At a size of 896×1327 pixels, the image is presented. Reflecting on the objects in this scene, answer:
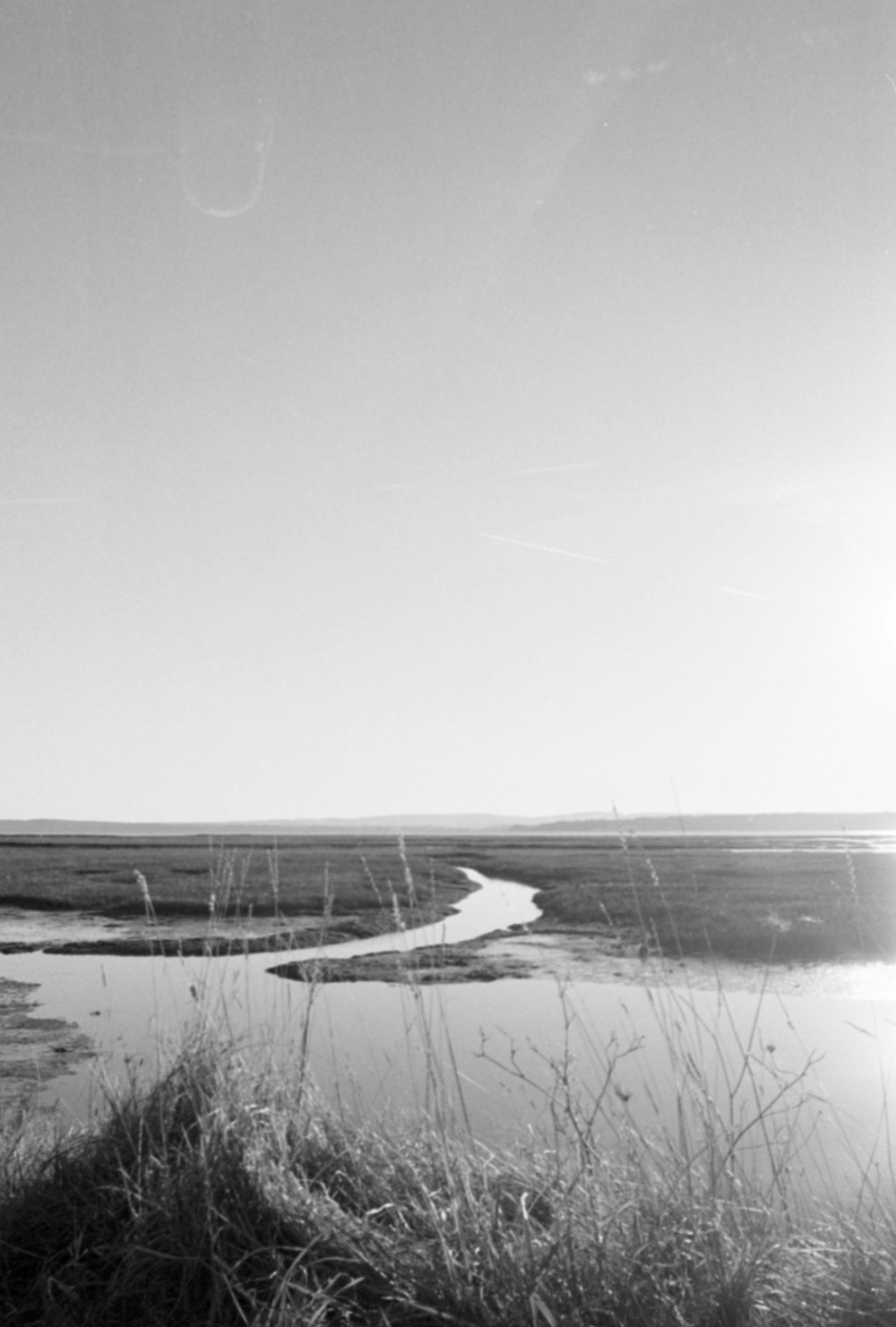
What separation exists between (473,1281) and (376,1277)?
0.40 m

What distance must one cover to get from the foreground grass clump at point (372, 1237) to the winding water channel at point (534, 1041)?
0.41 metres

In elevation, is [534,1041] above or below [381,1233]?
below

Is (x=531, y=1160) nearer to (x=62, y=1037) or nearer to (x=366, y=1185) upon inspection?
(x=366, y=1185)

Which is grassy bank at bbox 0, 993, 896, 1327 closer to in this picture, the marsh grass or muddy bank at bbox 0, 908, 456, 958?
the marsh grass

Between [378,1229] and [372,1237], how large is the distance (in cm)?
25

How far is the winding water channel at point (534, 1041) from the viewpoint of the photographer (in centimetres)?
584

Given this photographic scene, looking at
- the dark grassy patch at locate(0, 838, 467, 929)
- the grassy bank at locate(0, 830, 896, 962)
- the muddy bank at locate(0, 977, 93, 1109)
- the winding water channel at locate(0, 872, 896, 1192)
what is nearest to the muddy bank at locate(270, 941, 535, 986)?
the winding water channel at locate(0, 872, 896, 1192)

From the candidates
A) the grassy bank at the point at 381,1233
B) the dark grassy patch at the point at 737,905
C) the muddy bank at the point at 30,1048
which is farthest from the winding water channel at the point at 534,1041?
the dark grassy patch at the point at 737,905

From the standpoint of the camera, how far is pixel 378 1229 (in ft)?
14.0

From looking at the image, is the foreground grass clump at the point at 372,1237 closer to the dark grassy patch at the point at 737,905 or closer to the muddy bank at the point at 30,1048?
the dark grassy patch at the point at 737,905

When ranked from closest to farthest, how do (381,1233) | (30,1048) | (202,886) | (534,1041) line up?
1. (381,1233)
2. (30,1048)
3. (534,1041)
4. (202,886)

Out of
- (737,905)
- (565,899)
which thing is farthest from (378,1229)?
(565,899)

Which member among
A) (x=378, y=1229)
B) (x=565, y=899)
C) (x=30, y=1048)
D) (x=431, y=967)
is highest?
(x=378, y=1229)

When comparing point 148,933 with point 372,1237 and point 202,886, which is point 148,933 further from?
point 372,1237
